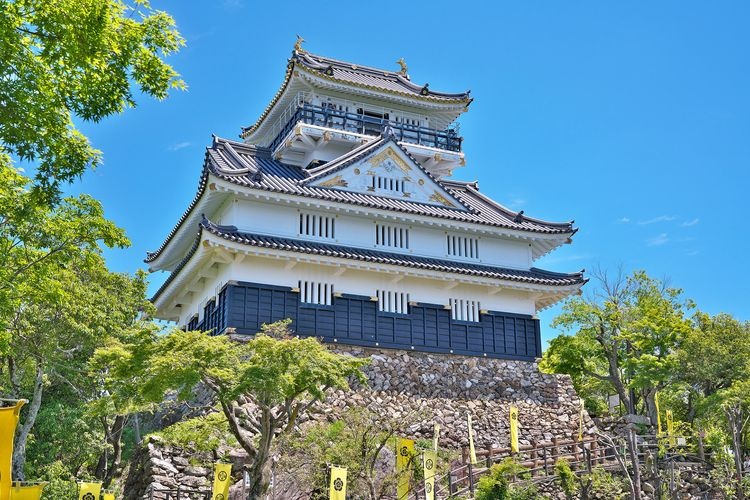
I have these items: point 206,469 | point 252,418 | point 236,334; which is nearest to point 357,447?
point 252,418

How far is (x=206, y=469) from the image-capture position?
20.6m

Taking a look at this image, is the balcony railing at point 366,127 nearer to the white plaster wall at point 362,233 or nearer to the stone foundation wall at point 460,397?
the white plaster wall at point 362,233

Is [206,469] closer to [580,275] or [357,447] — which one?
[357,447]

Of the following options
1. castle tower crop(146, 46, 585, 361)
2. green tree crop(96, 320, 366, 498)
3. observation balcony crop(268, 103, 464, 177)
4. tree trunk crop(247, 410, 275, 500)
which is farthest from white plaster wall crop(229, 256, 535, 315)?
tree trunk crop(247, 410, 275, 500)

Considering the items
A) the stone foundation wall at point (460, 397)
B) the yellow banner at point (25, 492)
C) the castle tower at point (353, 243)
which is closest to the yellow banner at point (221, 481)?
the stone foundation wall at point (460, 397)

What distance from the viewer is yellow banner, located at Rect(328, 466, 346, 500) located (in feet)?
57.7

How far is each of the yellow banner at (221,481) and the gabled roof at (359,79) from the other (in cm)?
1736

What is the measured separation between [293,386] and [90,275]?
16.1m

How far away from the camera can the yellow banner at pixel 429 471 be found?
753 inches

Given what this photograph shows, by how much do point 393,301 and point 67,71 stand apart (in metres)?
16.0

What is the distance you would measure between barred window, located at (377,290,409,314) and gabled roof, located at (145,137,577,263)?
2882mm

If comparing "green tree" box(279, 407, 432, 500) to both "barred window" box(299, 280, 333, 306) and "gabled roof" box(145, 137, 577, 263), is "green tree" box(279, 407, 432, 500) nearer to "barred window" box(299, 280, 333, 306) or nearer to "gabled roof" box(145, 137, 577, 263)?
"barred window" box(299, 280, 333, 306)

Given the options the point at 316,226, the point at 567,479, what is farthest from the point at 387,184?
the point at 567,479

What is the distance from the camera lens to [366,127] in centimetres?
3241
